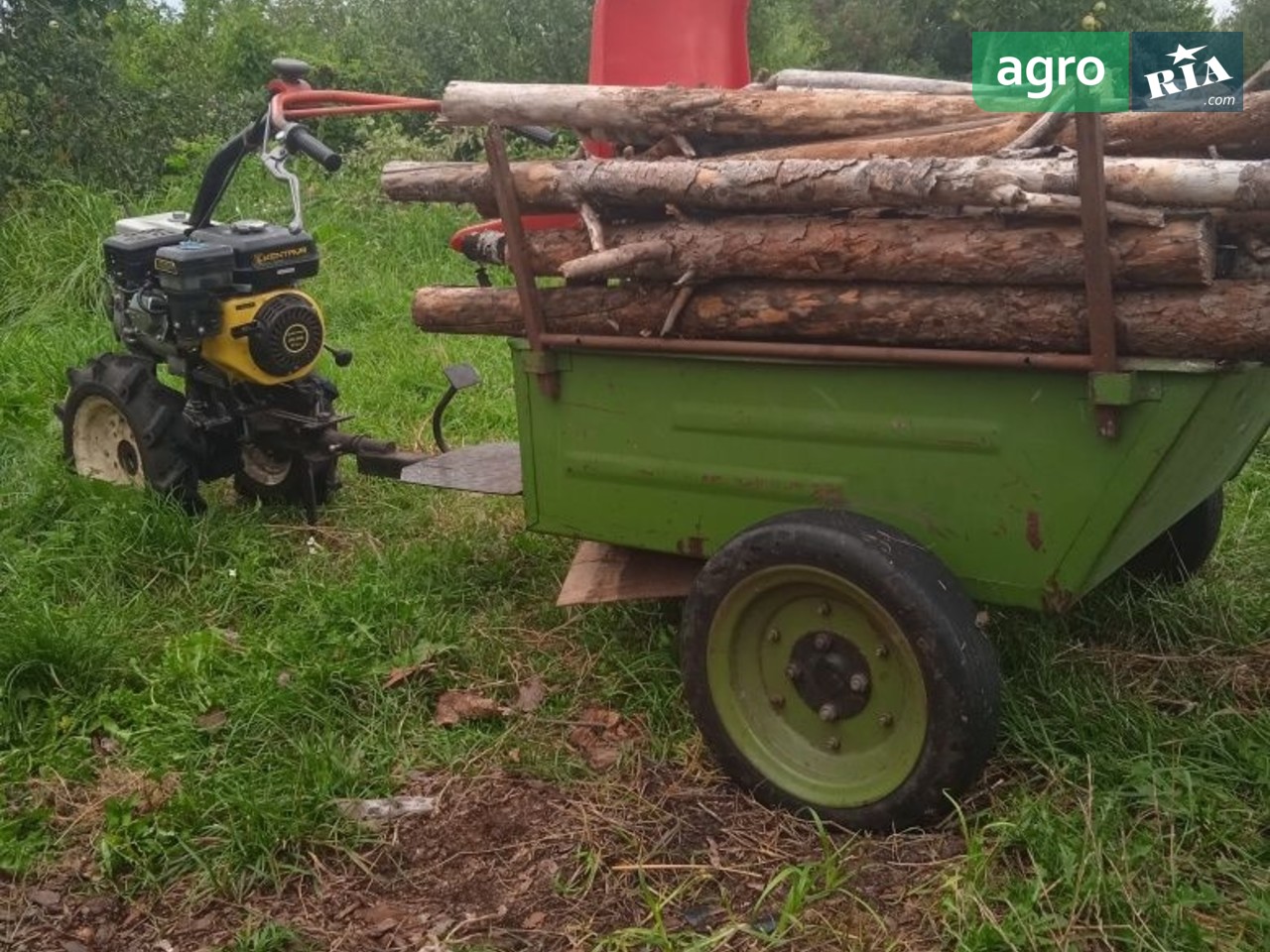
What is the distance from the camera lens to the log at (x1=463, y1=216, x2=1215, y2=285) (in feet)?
9.32

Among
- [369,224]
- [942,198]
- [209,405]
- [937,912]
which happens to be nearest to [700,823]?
[937,912]

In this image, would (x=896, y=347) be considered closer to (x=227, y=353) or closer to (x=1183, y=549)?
(x=1183, y=549)

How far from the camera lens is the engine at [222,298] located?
480 centimetres

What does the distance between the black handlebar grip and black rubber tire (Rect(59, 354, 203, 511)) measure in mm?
945

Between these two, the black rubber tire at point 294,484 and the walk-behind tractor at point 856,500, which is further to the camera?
the black rubber tire at point 294,484

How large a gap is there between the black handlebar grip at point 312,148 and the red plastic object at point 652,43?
901 millimetres

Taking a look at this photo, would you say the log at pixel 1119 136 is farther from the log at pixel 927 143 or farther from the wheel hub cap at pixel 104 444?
the wheel hub cap at pixel 104 444

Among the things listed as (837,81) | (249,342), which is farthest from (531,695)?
(837,81)

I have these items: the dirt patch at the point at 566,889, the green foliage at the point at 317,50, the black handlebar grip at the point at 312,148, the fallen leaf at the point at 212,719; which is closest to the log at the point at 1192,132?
the dirt patch at the point at 566,889

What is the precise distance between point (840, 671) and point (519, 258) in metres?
1.34

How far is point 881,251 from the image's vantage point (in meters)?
3.15

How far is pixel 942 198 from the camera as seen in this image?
9.92 feet

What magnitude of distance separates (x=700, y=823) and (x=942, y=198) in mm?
1510

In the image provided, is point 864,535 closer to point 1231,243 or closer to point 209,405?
point 1231,243
